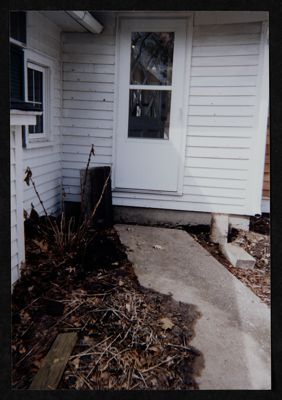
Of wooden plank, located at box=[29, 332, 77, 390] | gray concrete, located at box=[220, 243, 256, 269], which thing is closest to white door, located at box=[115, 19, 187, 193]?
gray concrete, located at box=[220, 243, 256, 269]

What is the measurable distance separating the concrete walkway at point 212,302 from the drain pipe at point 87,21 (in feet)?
5.88

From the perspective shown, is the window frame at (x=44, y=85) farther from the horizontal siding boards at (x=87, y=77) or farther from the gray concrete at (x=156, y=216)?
the gray concrete at (x=156, y=216)

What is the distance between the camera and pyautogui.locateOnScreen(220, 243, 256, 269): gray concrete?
8.72ft

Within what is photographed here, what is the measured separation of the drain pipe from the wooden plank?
6.89ft

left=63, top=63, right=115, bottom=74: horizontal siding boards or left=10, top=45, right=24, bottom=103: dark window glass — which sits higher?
left=63, top=63, right=115, bottom=74: horizontal siding boards

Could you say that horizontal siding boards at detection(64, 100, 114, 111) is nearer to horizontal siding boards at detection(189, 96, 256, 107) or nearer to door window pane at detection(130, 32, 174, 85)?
door window pane at detection(130, 32, 174, 85)

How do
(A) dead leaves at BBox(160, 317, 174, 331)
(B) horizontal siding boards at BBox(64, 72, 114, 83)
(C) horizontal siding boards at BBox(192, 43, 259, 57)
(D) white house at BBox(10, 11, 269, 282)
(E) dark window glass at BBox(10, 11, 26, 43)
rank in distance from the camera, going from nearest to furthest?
1. (A) dead leaves at BBox(160, 317, 174, 331)
2. (E) dark window glass at BBox(10, 11, 26, 43)
3. (D) white house at BBox(10, 11, 269, 282)
4. (C) horizontal siding boards at BBox(192, 43, 259, 57)
5. (B) horizontal siding boards at BBox(64, 72, 114, 83)

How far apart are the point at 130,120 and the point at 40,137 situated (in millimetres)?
871

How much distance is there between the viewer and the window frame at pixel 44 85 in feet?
8.92

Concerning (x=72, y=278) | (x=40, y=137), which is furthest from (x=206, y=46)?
(x=72, y=278)

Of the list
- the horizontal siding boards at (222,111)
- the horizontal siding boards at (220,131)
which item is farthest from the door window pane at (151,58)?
the horizontal siding boards at (220,131)

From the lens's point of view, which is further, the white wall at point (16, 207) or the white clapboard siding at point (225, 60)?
the white clapboard siding at point (225, 60)

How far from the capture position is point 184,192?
11.5 feet
